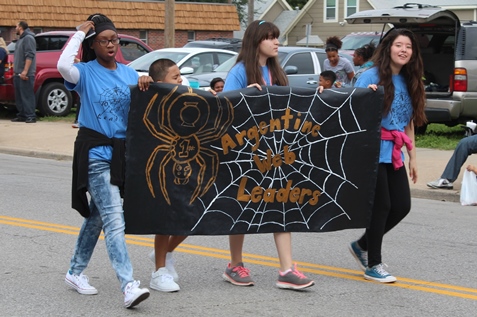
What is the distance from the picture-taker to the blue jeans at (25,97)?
61.0 ft

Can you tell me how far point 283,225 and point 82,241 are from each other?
53.6 inches

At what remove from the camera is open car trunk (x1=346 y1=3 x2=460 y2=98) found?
15.3 metres

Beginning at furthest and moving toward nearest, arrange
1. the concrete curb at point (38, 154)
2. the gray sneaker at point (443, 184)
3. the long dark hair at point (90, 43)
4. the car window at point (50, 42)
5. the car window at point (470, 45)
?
the car window at point (50, 42)
the car window at point (470, 45)
the concrete curb at point (38, 154)
the gray sneaker at point (443, 184)
the long dark hair at point (90, 43)

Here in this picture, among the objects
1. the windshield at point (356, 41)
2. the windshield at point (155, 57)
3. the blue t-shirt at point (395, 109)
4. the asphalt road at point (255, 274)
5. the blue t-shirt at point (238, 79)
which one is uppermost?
the windshield at point (356, 41)

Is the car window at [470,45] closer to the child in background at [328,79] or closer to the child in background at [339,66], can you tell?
the child in background at [339,66]

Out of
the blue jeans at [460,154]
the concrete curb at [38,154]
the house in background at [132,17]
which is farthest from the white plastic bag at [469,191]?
the house in background at [132,17]

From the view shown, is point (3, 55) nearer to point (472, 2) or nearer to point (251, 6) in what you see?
point (251, 6)

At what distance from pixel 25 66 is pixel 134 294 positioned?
13614 millimetres

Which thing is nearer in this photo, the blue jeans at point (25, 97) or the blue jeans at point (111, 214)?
the blue jeans at point (111, 214)

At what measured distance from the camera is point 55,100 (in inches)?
790

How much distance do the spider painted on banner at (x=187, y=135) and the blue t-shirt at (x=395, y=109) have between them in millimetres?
1110

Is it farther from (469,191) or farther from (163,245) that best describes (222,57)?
(163,245)

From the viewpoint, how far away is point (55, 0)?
34656 millimetres

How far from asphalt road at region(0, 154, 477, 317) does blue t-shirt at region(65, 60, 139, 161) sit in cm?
107
